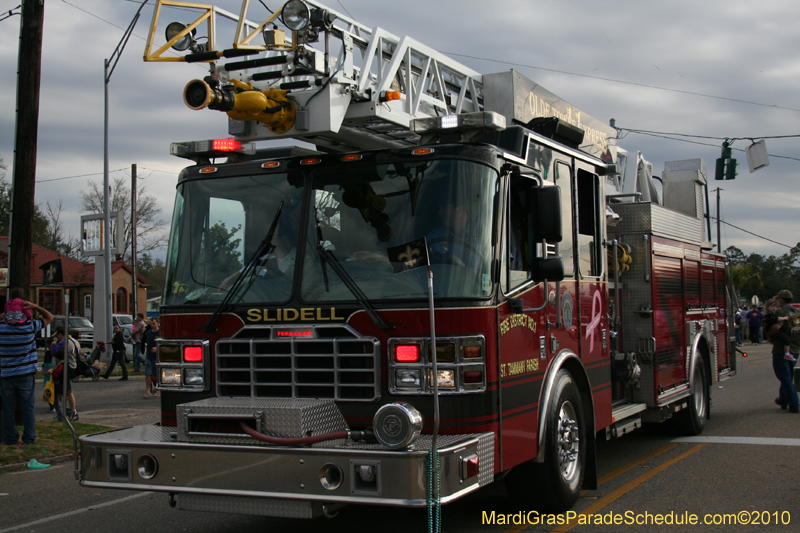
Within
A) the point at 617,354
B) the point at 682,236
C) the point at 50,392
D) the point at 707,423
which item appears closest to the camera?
the point at 617,354

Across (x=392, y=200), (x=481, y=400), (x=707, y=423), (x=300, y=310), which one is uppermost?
(x=392, y=200)

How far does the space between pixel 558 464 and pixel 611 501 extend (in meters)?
0.96

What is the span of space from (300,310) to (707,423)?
749 cm

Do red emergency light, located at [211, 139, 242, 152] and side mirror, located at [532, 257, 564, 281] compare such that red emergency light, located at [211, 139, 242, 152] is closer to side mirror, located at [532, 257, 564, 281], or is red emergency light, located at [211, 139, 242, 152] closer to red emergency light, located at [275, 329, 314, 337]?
red emergency light, located at [275, 329, 314, 337]

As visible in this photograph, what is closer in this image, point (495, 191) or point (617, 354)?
point (495, 191)

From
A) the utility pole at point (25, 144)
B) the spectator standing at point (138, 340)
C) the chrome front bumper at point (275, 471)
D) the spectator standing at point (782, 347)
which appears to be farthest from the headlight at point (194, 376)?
the spectator standing at point (138, 340)

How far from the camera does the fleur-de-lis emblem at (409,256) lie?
16.5ft

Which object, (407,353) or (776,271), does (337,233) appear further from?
(776,271)

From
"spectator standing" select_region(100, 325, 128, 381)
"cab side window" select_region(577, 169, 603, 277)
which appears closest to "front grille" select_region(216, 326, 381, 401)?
"cab side window" select_region(577, 169, 603, 277)

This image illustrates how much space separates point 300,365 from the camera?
5141mm

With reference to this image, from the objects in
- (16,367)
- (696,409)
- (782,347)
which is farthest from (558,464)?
(782,347)

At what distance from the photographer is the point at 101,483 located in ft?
16.5

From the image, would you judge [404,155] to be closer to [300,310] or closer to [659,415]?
[300,310]

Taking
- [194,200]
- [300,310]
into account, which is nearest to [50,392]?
[194,200]
